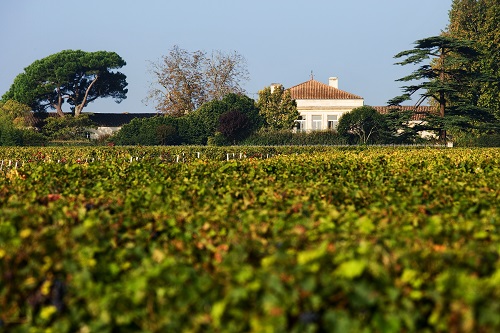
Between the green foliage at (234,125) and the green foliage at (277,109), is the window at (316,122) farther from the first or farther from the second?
the green foliage at (234,125)

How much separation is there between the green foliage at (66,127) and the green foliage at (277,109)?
20414mm

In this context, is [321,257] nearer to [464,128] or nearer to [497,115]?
[464,128]

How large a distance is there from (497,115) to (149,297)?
71915 mm

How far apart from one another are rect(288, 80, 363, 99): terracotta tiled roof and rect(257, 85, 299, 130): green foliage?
8.29 meters

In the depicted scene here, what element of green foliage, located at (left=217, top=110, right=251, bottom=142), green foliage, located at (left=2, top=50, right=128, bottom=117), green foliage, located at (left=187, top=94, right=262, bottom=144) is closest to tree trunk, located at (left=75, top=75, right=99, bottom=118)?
green foliage, located at (left=2, top=50, right=128, bottom=117)

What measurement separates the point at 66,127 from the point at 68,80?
17244mm

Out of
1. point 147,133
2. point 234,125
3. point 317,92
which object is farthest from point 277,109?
point 147,133

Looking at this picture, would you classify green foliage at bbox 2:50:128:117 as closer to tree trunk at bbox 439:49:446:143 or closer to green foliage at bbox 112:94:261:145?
green foliage at bbox 112:94:261:145

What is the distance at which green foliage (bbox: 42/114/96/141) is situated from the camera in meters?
89.9

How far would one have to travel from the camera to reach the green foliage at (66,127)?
89.9 m

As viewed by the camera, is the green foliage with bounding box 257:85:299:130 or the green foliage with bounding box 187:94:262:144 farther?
the green foliage with bounding box 257:85:299:130

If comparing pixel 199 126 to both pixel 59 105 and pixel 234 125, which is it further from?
pixel 59 105

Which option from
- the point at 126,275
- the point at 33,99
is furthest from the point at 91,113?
the point at 126,275

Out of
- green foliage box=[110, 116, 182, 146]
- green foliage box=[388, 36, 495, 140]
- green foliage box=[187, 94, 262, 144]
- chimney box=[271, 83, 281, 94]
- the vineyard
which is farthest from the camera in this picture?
chimney box=[271, 83, 281, 94]
